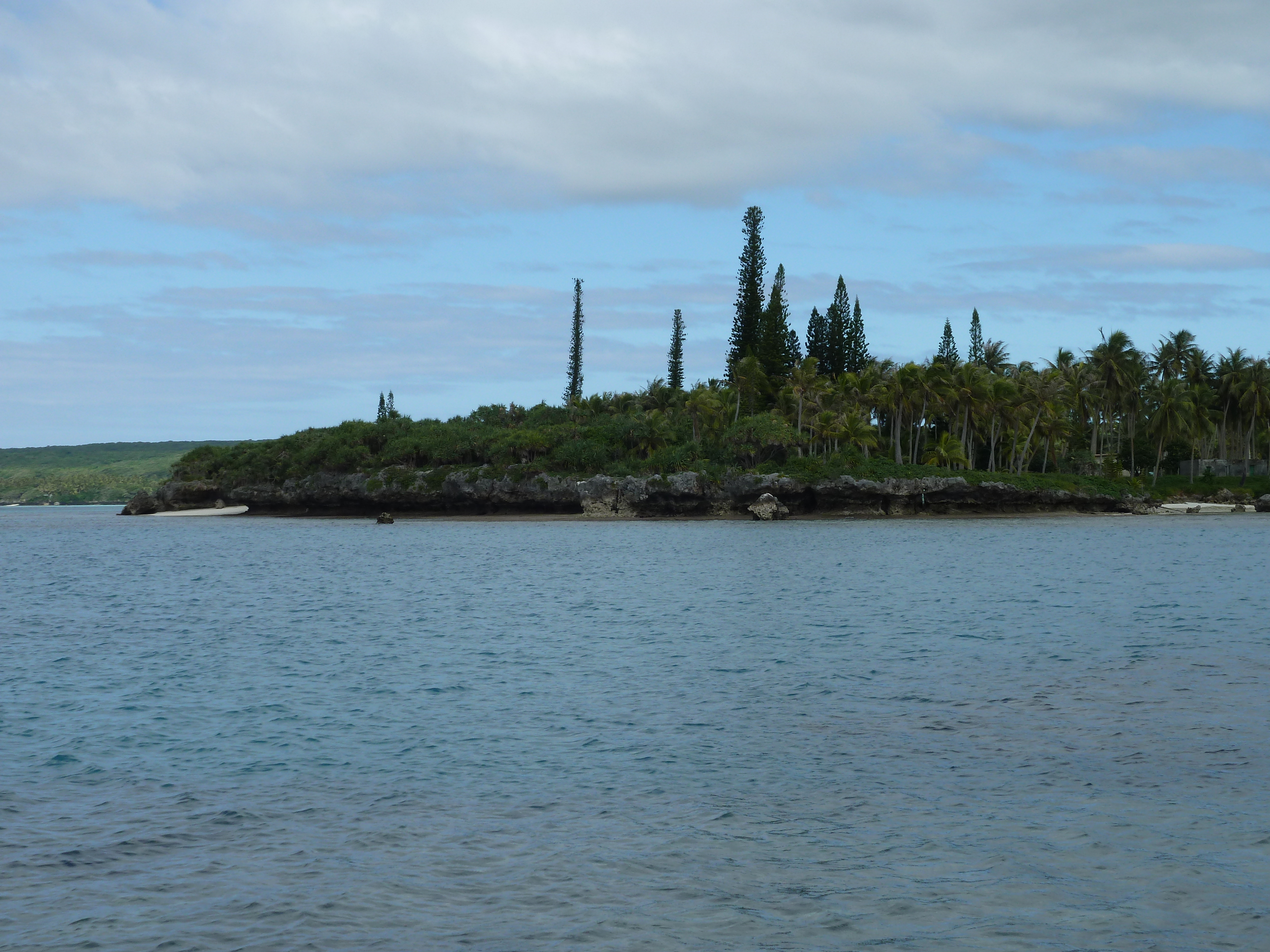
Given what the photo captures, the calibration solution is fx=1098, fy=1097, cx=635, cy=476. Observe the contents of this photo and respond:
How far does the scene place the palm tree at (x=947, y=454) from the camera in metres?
111

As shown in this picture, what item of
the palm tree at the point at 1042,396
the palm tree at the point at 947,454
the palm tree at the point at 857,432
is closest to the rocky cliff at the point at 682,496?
the palm tree at the point at 947,454

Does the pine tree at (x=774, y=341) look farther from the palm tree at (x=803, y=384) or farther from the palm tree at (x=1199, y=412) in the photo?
the palm tree at (x=1199, y=412)

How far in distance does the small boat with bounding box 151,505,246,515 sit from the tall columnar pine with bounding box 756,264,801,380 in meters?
64.4

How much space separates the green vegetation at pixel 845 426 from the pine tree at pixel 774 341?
214mm

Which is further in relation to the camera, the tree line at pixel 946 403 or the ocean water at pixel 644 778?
the tree line at pixel 946 403

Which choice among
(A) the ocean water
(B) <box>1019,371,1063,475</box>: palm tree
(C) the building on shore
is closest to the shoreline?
(B) <box>1019,371,1063,475</box>: palm tree

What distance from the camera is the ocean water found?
927 centimetres

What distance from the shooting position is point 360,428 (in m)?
128

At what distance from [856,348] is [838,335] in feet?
10.0

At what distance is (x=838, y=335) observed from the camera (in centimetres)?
13062

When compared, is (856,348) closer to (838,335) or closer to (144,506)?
(838,335)

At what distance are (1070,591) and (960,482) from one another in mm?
66032

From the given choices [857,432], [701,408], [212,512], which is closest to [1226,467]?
[857,432]

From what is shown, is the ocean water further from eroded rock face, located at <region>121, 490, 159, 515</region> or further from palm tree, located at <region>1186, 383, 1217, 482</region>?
A: eroded rock face, located at <region>121, 490, 159, 515</region>
